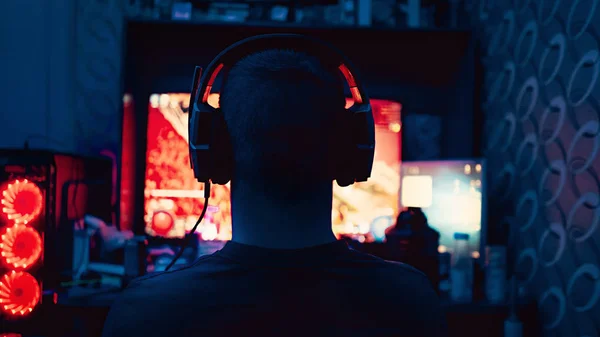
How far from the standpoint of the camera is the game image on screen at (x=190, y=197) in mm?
1885

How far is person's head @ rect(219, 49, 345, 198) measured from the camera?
1.93 ft

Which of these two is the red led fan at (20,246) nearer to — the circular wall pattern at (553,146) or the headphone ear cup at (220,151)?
the headphone ear cup at (220,151)

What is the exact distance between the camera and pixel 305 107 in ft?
1.93

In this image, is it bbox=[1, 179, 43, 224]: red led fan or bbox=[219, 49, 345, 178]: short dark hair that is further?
bbox=[1, 179, 43, 224]: red led fan

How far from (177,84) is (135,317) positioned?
1.61m

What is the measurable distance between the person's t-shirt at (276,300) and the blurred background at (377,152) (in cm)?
87

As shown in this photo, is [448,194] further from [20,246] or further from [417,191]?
[20,246]

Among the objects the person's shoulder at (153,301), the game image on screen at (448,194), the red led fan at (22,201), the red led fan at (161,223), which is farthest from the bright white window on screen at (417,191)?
the person's shoulder at (153,301)

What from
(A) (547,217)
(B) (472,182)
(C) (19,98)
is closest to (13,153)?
(C) (19,98)

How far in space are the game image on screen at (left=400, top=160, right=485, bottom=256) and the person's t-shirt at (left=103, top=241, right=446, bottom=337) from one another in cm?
113

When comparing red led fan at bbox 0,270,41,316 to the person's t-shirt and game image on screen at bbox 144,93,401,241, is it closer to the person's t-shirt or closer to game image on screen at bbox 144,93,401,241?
game image on screen at bbox 144,93,401,241

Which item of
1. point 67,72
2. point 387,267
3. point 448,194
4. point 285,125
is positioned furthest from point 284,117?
point 67,72

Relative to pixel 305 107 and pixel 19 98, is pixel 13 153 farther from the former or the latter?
pixel 305 107

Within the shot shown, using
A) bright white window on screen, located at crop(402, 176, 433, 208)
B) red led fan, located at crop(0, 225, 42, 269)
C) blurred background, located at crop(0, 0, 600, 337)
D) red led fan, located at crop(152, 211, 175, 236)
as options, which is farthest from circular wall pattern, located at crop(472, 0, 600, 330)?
red led fan, located at crop(0, 225, 42, 269)
